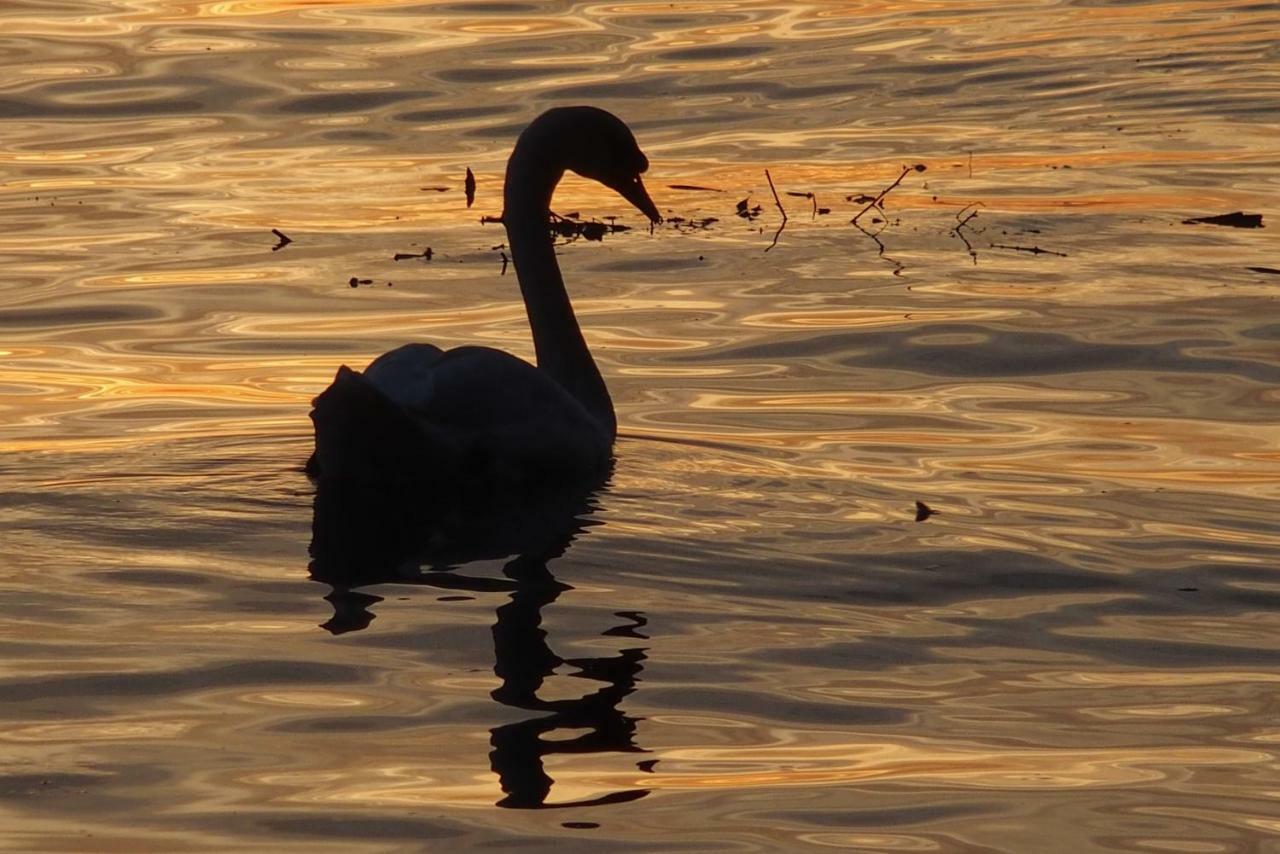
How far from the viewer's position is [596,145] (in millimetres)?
10102

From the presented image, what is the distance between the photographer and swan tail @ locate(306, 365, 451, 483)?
7898 millimetres

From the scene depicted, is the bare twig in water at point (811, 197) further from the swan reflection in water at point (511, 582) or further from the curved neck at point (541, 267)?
the swan reflection in water at point (511, 582)

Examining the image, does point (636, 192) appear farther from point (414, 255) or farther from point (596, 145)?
point (414, 255)

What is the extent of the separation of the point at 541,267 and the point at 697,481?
5.07 feet

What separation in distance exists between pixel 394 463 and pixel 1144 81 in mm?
11479

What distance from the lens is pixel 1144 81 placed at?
1841 cm

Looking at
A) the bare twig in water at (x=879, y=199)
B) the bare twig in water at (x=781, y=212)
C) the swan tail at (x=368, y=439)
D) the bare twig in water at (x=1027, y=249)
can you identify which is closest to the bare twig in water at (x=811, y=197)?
the bare twig in water at (x=781, y=212)

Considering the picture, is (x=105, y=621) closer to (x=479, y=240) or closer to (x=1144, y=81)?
(x=479, y=240)

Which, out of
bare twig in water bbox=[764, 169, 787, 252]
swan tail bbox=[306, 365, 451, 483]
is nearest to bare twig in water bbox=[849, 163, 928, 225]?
bare twig in water bbox=[764, 169, 787, 252]

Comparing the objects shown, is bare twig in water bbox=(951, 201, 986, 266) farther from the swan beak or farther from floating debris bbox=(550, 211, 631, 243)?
the swan beak

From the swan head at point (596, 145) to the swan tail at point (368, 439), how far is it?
80.0 inches

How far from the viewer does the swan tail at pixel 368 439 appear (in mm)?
7898

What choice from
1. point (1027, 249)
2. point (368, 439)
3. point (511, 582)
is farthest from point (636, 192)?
point (511, 582)

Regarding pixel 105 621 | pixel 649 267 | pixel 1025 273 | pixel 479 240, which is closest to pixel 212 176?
pixel 479 240
